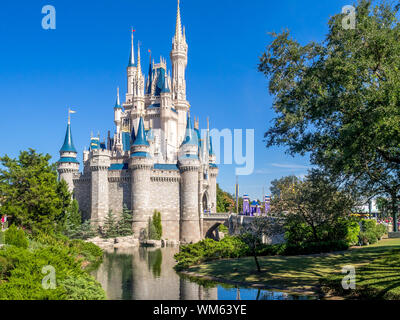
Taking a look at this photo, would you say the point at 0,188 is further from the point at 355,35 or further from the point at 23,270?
the point at 355,35

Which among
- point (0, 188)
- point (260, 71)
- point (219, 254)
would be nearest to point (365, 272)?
point (260, 71)

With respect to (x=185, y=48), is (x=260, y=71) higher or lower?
lower

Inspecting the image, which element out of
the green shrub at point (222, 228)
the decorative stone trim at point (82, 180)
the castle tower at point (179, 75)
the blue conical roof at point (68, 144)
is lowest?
the green shrub at point (222, 228)

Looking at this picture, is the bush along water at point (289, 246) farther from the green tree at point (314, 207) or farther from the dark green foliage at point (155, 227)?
the dark green foliage at point (155, 227)

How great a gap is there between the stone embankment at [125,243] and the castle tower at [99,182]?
20.6 feet

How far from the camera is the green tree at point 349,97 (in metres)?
14.9

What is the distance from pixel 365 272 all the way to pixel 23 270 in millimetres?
14442

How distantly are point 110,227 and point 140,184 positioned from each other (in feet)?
25.1

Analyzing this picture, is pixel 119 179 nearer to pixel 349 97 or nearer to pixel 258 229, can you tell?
pixel 258 229

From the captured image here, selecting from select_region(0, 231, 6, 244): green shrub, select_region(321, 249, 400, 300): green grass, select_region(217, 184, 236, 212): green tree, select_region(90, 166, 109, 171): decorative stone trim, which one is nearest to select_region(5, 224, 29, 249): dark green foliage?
select_region(0, 231, 6, 244): green shrub

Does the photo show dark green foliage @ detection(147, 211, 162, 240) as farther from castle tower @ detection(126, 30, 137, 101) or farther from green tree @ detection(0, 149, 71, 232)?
castle tower @ detection(126, 30, 137, 101)

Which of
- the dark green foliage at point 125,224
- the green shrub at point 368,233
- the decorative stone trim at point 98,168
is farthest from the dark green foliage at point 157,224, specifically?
the green shrub at point 368,233

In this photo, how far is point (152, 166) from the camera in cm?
6066

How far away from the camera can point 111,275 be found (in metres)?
27.2
